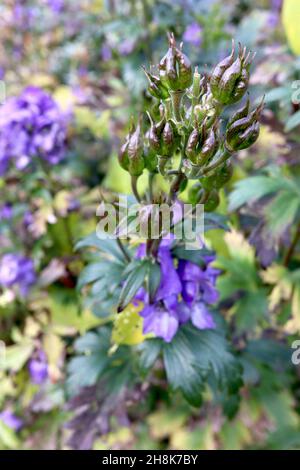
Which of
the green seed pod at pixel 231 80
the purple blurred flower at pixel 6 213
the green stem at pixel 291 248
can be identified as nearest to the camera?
the green seed pod at pixel 231 80

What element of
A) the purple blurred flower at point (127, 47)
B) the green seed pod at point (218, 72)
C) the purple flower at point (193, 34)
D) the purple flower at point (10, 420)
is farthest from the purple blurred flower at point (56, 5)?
the green seed pod at point (218, 72)

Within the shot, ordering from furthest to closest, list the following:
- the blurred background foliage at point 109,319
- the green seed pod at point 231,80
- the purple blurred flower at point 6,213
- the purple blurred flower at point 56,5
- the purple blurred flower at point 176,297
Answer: the purple blurred flower at point 56,5 → the purple blurred flower at point 6,213 → the blurred background foliage at point 109,319 → the purple blurred flower at point 176,297 → the green seed pod at point 231,80

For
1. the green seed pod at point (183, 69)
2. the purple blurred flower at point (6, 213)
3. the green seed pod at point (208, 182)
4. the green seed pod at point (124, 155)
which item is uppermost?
the green seed pod at point (183, 69)

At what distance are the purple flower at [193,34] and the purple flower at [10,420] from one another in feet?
4.84

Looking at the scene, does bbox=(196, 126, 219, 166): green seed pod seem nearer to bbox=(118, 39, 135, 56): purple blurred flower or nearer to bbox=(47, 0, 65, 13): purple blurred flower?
bbox=(118, 39, 135, 56): purple blurred flower

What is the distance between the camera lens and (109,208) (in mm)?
813

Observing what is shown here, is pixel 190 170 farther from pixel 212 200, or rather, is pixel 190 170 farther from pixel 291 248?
pixel 291 248

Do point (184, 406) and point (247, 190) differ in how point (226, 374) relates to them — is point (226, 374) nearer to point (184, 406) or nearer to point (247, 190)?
point (247, 190)

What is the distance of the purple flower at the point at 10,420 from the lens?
1.42 meters

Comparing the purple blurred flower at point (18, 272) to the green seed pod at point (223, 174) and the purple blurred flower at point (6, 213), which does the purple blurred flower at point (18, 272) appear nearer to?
the purple blurred flower at point (6, 213)

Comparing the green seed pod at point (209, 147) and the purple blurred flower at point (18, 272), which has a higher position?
the green seed pod at point (209, 147)

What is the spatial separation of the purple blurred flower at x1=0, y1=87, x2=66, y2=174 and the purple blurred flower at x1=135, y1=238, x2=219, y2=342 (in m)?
0.71

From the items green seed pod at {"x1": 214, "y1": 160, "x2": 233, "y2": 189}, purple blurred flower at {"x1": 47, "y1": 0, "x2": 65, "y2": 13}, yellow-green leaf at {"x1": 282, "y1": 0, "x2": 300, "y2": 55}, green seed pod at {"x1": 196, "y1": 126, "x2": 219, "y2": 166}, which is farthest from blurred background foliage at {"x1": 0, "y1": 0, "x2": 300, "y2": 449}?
purple blurred flower at {"x1": 47, "y1": 0, "x2": 65, "y2": 13}
